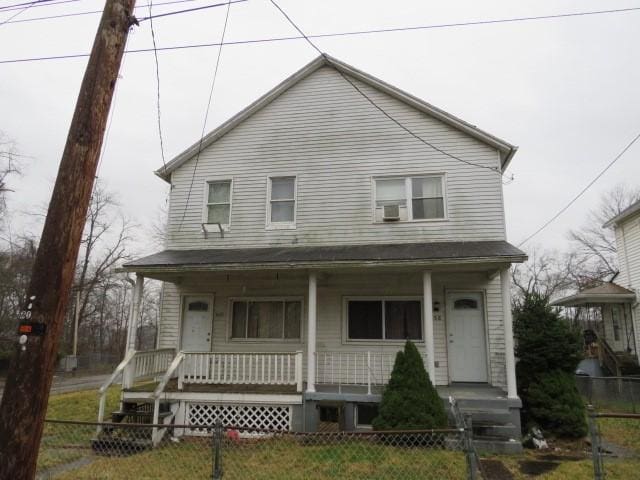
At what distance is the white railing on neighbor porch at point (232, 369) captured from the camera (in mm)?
9438

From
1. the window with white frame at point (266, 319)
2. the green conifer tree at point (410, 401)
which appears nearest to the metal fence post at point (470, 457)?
the green conifer tree at point (410, 401)

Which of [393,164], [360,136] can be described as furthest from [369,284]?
[360,136]

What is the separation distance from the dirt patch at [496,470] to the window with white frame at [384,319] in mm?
3722

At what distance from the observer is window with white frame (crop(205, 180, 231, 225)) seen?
1228 centimetres

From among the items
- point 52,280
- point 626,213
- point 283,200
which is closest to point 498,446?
point 283,200

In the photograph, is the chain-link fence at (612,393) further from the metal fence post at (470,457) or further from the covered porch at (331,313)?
the metal fence post at (470,457)

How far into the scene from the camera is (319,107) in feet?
40.5

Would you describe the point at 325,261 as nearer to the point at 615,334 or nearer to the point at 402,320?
the point at 402,320

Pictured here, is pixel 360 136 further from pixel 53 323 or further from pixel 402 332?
pixel 53 323

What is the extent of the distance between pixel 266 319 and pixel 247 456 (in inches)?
167

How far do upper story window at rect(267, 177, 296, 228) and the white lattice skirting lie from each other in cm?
465

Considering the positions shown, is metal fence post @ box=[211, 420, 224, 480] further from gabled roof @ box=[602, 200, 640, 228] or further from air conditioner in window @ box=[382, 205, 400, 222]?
gabled roof @ box=[602, 200, 640, 228]

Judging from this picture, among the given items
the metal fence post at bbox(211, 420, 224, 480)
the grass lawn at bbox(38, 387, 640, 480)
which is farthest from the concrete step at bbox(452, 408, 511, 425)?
the metal fence post at bbox(211, 420, 224, 480)

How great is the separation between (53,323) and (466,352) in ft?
29.4
